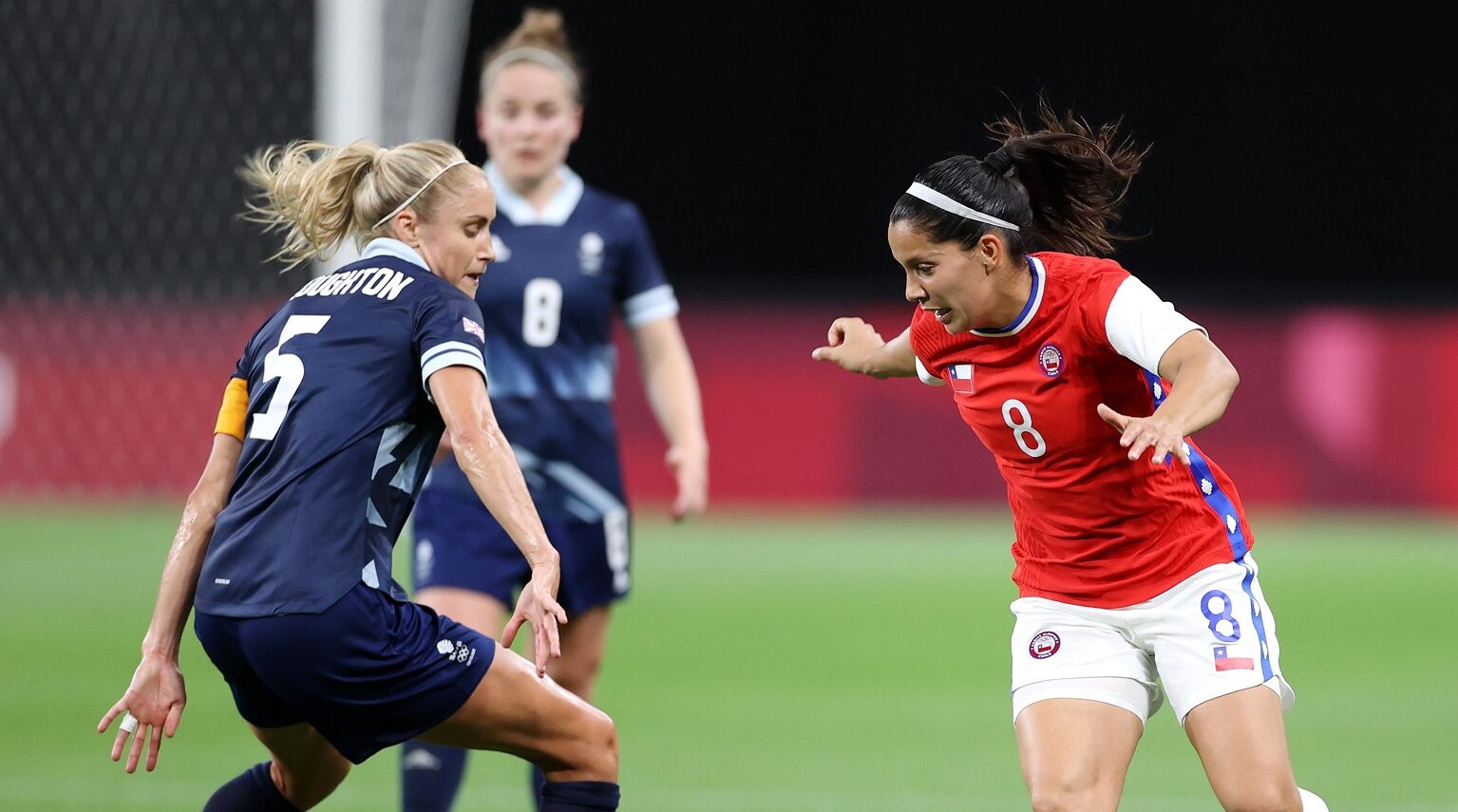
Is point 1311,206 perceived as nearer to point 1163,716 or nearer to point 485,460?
point 1163,716

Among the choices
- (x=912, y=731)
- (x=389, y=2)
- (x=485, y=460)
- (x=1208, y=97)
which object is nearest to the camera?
(x=485, y=460)

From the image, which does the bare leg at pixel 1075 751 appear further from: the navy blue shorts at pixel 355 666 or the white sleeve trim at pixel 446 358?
the white sleeve trim at pixel 446 358

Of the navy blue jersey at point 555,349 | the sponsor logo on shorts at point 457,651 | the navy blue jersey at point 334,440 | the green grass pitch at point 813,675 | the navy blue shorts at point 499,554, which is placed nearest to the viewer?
the navy blue jersey at point 334,440

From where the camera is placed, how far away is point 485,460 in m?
3.58

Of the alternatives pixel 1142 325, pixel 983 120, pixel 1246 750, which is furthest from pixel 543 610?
pixel 983 120

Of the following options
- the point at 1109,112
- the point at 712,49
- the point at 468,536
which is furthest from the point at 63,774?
the point at 712,49

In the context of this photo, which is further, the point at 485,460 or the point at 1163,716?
Answer: the point at 1163,716

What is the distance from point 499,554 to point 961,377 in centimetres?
158

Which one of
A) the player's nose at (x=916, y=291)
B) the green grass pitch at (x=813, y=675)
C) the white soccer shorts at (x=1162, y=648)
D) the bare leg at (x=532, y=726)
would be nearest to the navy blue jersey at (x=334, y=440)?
the bare leg at (x=532, y=726)

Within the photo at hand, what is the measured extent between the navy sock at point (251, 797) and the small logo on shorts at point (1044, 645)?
5.57ft

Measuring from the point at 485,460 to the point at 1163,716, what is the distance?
5.33 m

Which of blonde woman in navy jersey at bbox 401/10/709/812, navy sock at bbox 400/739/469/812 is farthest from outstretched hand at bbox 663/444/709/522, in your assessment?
navy sock at bbox 400/739/469/812

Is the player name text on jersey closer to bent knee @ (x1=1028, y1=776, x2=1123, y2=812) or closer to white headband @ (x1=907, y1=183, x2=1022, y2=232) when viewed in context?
white headband @ (x1=907, y1=183, x2=1022, y2=232)

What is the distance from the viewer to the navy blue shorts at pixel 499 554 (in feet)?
17.1
